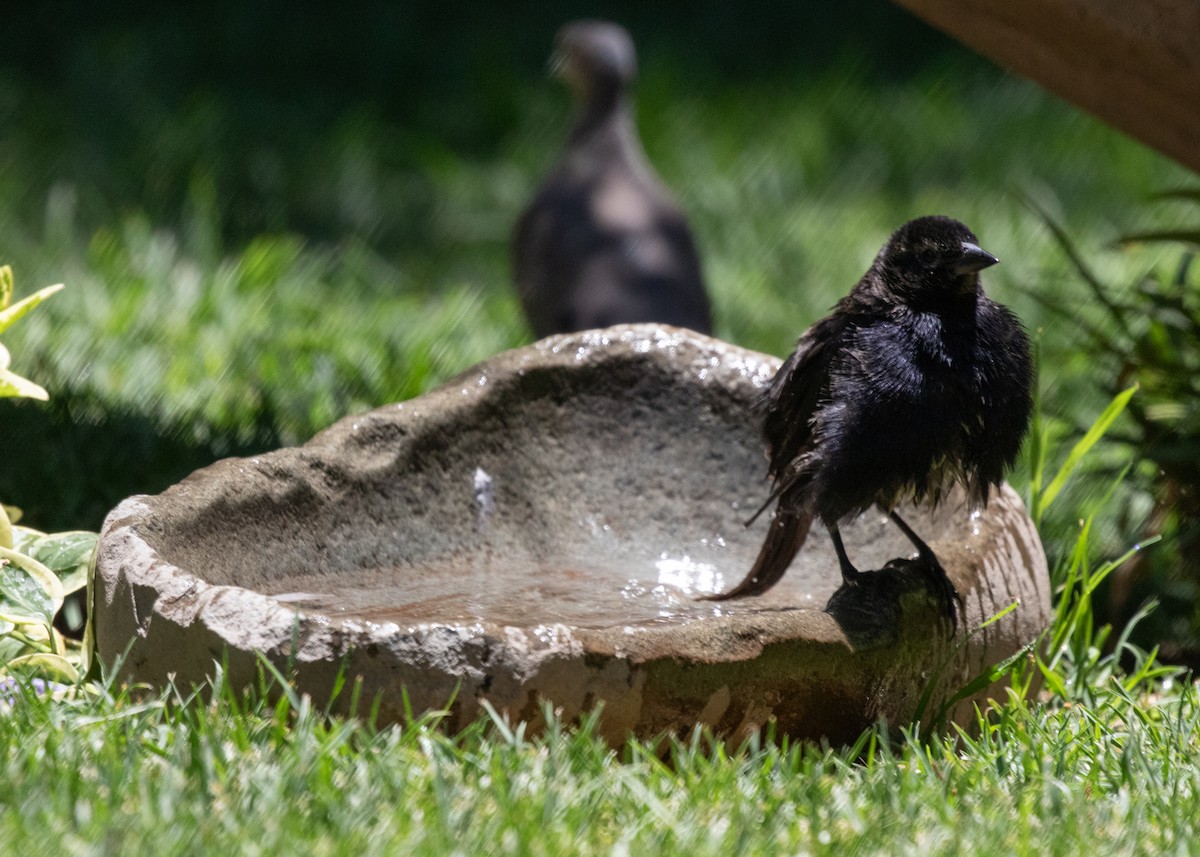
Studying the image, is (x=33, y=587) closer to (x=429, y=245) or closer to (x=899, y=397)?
(x=899, y=397)

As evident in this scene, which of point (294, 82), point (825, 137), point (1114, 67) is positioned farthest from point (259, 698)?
point (294, 82)

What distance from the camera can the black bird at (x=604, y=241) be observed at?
19.9 ft

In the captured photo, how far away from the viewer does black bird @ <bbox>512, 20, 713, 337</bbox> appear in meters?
6.05

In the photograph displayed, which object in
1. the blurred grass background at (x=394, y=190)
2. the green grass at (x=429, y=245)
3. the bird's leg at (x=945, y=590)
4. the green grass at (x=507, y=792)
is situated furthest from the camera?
the blurred grass background at (x=394, y=190)

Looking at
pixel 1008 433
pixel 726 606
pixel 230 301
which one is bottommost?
pixel 230 301

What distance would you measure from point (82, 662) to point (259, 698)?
0.63m

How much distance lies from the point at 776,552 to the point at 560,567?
1.95 feet

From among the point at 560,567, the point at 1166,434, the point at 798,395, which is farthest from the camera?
A: the point at 1166,434

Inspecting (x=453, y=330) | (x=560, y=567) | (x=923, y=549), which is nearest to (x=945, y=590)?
(x=923, y=549)

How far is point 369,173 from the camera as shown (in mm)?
8758

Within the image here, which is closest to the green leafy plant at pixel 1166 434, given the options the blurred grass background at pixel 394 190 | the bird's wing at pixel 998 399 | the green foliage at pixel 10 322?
the blurred grass background at pixel 394 190

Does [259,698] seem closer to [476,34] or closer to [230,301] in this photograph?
[230,301]

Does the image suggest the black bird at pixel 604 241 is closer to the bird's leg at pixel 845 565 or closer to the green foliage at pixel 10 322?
the bird's leg at pixel 845 565

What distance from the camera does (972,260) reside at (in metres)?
3.32
